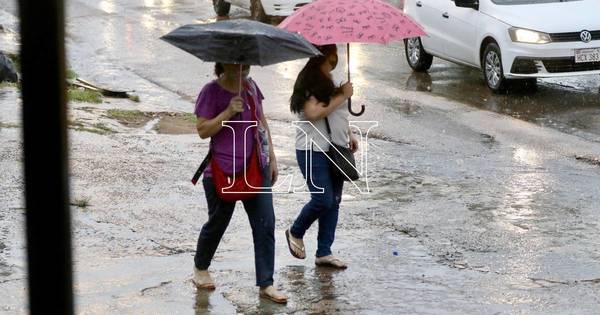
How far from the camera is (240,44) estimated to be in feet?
21.5

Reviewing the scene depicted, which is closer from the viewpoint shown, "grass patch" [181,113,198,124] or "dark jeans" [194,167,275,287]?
"dark jeans" [194,167,275,287]

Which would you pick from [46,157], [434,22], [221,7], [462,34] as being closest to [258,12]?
[221,7]

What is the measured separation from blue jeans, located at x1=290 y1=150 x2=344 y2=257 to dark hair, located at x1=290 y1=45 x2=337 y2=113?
336 millimetres

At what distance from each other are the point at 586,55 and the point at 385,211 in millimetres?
6453

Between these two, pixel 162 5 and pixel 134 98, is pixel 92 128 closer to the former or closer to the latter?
pixel 134 98

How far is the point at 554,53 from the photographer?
14.7 m

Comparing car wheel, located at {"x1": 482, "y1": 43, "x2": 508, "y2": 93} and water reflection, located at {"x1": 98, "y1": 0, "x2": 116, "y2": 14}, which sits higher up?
car wheel, located at {"x1": 482, "y1": 43, "x2": 508, "y2": 93}

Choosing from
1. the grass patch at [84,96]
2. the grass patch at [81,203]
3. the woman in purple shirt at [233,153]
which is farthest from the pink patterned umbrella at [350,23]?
the grass patch at [84,96]

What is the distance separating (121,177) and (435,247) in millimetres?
3037

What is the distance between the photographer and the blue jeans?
7461mm

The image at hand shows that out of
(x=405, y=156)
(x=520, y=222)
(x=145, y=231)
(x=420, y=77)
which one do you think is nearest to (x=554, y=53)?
(x=420, y=77)

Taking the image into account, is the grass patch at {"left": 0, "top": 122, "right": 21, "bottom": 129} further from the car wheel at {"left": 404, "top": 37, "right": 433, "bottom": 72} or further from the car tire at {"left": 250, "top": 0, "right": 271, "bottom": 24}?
the car tire at {"left": 250, "top": 0, "right": 271, "bottom": 24}

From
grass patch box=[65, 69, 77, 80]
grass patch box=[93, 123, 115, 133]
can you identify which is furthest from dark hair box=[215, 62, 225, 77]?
grass patch box=[65, 69, 77, 80]

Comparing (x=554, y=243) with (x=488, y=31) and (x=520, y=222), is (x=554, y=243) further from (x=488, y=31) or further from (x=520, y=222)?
(x=488, y=31)
